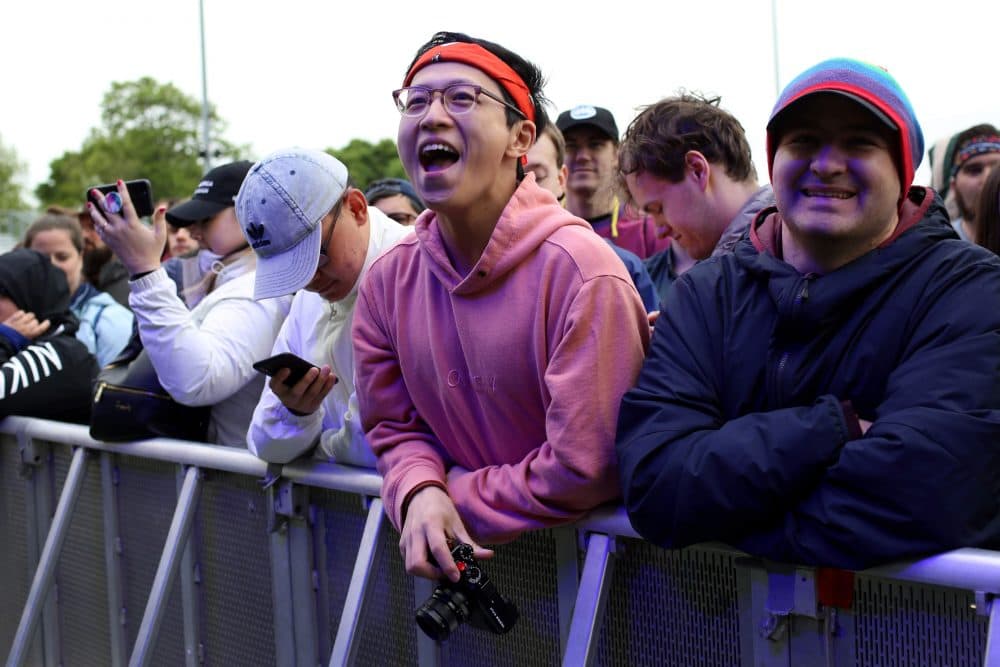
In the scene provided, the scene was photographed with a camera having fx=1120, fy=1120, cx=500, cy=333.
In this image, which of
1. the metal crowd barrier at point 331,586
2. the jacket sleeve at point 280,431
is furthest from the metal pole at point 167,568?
the jacket sleeve at point 280,431

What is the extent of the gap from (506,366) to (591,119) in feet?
8.91

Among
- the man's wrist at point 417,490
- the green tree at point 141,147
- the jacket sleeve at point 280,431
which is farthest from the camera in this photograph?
the green tree at point 141,147

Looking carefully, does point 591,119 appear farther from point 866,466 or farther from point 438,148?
point 866,466

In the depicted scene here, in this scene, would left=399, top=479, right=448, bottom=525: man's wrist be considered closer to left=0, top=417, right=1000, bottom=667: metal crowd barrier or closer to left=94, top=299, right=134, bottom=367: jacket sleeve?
left=0, top=417, right=1000, bottom=667: metal crowd barrier

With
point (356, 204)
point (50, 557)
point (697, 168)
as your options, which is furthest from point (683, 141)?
point (50, 557)

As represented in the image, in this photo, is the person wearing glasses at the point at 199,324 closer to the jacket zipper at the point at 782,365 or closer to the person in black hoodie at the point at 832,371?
the person in black hoodie at the point at 832,371

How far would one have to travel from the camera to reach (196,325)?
373 cm

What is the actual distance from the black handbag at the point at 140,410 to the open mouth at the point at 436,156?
1.68 m

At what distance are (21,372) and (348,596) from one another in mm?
2595

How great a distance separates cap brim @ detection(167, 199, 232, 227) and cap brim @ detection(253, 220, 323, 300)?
1069 millimetres

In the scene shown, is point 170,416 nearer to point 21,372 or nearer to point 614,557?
point 21,372

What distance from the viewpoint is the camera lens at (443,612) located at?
2.39 metres

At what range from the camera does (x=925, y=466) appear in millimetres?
1884

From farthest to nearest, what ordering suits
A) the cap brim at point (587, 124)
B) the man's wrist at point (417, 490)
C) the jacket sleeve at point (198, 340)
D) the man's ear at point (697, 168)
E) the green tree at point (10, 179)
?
1. the green tree at point (10, 179)
2. the cap brim at point (587, 124)
3. the jacket sleeve at point (198, 340)
4. the man's ear at point (697, 168)
5. the man's wrist at point (417, 490)
